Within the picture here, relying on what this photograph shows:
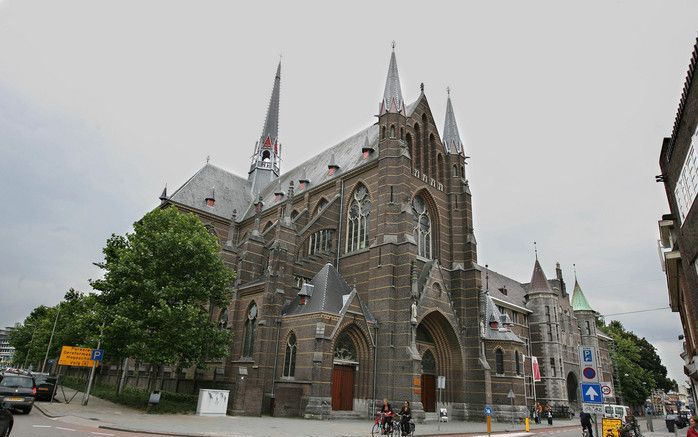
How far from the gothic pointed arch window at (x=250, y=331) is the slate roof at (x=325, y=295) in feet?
7.92

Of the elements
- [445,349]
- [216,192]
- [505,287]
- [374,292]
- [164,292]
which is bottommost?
[445,349]

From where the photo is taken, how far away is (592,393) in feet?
33.4

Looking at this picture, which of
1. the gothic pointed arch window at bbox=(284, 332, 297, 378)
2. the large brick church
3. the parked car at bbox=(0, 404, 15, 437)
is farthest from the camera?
the gothic pointed arch window at bbox=(284, 332, 297, 378)

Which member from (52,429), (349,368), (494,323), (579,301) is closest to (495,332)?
(494,323)

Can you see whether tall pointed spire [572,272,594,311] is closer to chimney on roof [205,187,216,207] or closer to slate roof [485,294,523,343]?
slate roof [485,294,523,343]

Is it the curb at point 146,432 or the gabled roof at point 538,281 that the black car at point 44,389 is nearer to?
the curb at point 146,432

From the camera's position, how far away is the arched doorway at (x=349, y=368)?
77.3 ft

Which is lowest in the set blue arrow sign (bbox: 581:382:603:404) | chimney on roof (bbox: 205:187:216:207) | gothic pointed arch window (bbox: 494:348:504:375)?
blue arrow sign (bbox: 581:382:603:404)

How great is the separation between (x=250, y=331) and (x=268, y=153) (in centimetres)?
2978

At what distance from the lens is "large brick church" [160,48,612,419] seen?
23312 millimetres

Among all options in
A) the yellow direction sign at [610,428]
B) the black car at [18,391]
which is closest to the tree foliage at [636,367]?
the yellow direction sign at [610,428]

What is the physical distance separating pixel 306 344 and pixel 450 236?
1369 centimetres

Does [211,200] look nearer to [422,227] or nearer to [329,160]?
[329,160]

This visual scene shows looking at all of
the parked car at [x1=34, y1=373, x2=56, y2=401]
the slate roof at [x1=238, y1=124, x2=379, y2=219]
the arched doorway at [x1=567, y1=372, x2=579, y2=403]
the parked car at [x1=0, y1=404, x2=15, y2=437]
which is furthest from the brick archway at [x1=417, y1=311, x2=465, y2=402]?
the arched doorway at [x1=567, y1=372, x2=579, y2=403]
